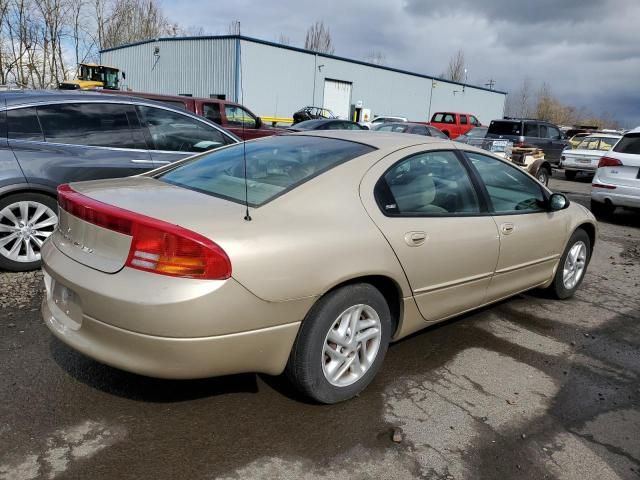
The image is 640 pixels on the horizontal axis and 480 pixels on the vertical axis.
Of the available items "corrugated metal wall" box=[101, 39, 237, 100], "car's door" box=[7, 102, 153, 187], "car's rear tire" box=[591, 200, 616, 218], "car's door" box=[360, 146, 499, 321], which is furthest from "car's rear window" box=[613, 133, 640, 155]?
"corrugated metal wall" box=[101, 39, 237, 100]

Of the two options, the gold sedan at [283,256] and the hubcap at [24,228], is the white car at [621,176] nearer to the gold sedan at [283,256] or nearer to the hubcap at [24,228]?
the gold sedan at [283,256]

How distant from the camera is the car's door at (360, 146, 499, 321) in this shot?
307 cm

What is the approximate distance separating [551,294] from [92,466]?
4.17 m

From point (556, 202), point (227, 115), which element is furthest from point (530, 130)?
point (556, 202)

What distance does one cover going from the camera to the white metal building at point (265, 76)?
2859cm

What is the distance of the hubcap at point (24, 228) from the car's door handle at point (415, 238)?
10.8 ft

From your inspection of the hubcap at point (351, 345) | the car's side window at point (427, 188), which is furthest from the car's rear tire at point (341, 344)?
the car's side window at point (427, 188)

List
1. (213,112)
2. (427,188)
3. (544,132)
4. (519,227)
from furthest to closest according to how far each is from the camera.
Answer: (544,132) → (213,112) → (519,227) → (427,188)

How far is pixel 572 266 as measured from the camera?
16.4ft

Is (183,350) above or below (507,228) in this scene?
below

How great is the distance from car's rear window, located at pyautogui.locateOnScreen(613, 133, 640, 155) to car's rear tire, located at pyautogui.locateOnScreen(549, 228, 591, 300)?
196 inches

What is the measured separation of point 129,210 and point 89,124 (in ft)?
10.6

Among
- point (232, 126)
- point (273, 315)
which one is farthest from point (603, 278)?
point (232, 126)

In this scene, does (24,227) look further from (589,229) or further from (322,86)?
(322,86)
